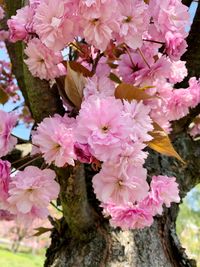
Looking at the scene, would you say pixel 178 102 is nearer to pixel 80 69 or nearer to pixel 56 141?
pixel 80 69

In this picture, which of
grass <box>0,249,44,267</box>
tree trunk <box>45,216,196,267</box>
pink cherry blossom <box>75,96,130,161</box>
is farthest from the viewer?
grass <box>0,249,44,267</box>

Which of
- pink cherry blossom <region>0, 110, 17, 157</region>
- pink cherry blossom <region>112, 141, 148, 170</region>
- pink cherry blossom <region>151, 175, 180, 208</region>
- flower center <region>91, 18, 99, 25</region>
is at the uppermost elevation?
flower center <region>91, 18, 99, 25</region>

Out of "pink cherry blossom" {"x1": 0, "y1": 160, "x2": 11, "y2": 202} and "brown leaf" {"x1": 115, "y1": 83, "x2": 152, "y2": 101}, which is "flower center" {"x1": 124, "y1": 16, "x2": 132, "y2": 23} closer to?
"brown leaf" {"x1": 115, "y1": 83, "x2": 152, "y2": 101}

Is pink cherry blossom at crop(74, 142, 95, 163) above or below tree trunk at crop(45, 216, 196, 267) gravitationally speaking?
above

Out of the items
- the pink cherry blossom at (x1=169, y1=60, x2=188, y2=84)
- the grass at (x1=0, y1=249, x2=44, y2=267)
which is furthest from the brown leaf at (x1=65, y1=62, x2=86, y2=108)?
the grass at (x1=0, y1=249, x2=44, y2=267)

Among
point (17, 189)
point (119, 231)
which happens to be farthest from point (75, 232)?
point (17, 189)

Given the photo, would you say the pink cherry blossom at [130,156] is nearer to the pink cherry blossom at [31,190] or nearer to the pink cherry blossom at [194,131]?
A: the pink cherry blossom at [31,190]

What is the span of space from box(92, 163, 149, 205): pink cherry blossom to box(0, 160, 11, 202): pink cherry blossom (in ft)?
0.66

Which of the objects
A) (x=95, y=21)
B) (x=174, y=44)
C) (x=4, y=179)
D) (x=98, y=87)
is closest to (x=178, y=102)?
(x=174, y=44)

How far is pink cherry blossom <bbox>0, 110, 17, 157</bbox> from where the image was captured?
939mm

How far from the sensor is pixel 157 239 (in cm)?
165

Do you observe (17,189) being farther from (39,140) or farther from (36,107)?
(36,107)

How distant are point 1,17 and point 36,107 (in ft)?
2.82

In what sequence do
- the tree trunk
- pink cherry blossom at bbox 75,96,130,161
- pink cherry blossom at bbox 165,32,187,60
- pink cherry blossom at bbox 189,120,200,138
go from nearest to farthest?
pink cherry blossom at bbox 75,96,130,161
pink cherry blossom at bbox 165,32,187,60
the tree trunk
pink cherry blossom at bbox 189,120,200,138
